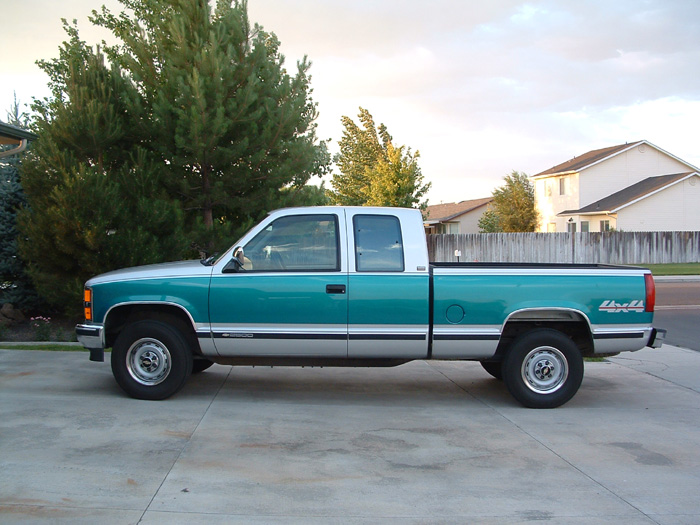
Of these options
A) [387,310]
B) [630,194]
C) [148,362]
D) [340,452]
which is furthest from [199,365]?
[630,194]

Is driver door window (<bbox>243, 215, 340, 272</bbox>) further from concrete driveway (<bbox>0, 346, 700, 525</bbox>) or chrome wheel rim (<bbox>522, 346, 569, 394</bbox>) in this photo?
chrome wheel rim (<bbox>522, 346, 569, 394</bbox>)

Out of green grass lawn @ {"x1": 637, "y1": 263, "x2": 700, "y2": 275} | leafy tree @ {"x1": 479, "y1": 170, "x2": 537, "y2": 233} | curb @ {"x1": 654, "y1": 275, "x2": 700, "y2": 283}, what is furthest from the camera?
leafy tree @ {"x1": 479, "y1": 170, "x2": 537, "y2": 233}

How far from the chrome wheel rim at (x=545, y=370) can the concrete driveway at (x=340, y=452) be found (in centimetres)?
27

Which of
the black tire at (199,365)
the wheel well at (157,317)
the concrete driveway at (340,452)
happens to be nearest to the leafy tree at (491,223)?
the concrete driveway at (340,452)

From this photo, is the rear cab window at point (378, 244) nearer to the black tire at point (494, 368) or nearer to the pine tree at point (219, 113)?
the black tire at point (494, 368)

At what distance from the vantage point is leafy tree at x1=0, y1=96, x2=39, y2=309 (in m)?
13.0

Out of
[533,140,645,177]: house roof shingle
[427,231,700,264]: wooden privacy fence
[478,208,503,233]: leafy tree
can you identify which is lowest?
[427,231,700,264]: wooden privacy fence

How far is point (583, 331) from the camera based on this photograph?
7.73 meters

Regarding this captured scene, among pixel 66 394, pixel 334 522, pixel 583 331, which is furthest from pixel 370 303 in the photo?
pixel 66 394

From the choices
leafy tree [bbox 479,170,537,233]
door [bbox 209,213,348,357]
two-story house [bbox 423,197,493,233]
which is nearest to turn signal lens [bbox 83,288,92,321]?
door [bbox 209,213,348,357]

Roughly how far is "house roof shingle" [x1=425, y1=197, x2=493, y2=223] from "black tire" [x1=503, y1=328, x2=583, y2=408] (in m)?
48.5

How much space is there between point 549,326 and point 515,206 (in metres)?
43.8

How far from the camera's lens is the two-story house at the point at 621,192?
1631 inches

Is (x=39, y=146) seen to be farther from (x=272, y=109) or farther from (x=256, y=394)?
(x=256, y=394)
